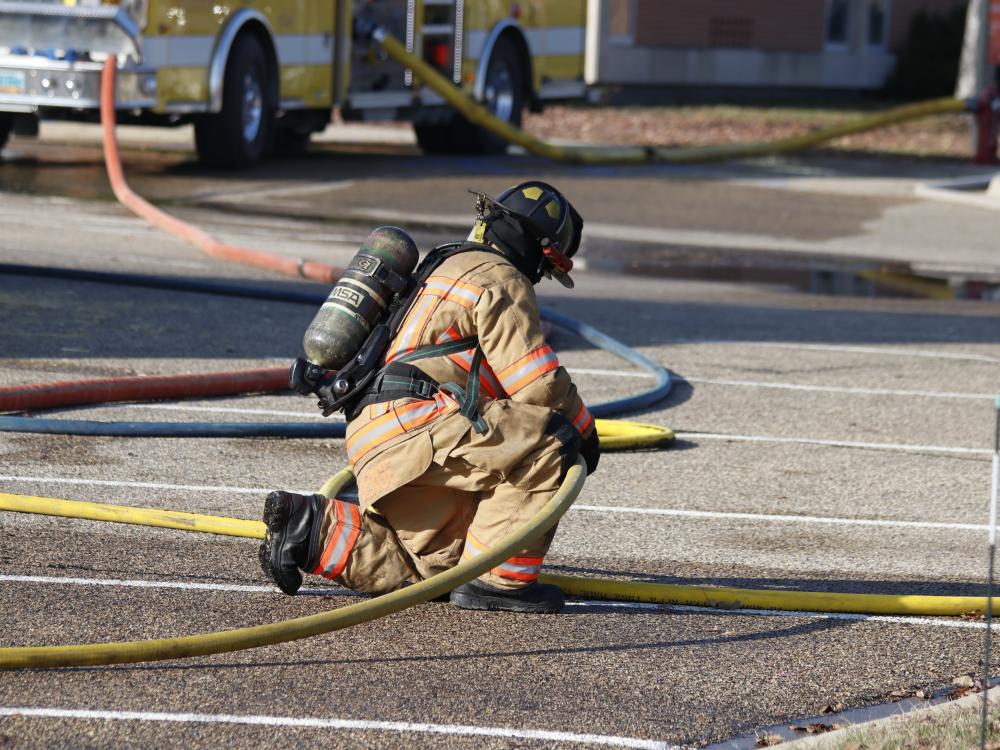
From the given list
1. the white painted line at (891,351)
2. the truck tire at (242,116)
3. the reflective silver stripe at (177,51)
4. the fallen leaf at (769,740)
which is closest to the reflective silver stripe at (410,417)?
the fallen leaf at (769,740)

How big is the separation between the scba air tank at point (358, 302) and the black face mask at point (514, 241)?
0.91 ft

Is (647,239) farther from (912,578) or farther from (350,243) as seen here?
(912,578)

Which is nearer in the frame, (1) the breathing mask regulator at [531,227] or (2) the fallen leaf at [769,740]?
(2) the fallen leaf at [769,740]

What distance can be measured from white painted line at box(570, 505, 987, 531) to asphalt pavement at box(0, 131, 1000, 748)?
0.02 metres

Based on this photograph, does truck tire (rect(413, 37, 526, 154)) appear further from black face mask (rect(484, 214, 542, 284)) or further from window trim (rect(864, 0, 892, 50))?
black face mask (rect(484, 214, 542, 284))

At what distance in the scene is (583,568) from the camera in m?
5.39

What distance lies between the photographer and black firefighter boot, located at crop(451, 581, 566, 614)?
4.85m

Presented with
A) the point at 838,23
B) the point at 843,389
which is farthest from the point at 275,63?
the point at 838,23

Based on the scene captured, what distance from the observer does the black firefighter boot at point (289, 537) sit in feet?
15.5

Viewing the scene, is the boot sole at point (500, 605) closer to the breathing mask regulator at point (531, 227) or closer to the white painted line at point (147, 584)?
the white painted line at point (147, 584)

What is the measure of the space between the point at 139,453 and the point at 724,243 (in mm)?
9031

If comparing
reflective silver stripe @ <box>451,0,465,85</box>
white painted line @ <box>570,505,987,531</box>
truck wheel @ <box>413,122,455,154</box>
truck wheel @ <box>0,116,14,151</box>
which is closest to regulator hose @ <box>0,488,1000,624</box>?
white painted line @ <box>570,505,987,531</box>

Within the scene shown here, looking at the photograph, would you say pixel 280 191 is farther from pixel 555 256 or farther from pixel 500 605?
pixel 500 605

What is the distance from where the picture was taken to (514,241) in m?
4.94
